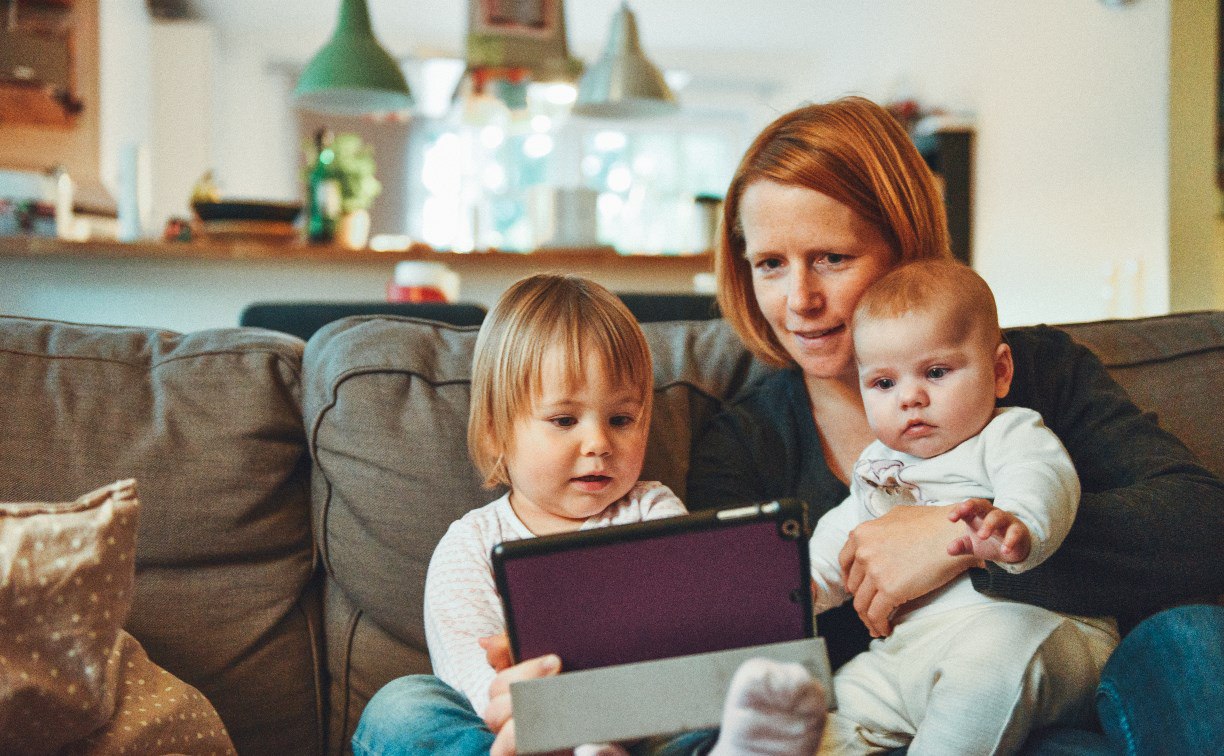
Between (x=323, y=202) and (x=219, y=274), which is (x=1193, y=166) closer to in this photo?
(x=323, y=202)

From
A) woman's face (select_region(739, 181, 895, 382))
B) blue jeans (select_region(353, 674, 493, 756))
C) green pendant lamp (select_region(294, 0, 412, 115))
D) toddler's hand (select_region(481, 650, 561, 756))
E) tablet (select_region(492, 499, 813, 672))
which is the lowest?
blue jeans (select_region(353, 674, 493, 756))

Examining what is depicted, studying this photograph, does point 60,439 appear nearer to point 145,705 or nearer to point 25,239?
point 145,705

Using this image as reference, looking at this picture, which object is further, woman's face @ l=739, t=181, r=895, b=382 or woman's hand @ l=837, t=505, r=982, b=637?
woman's face @ l=739, t=181, r=895, b=382

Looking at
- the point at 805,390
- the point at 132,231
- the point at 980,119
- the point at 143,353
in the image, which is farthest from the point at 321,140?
the point at 980,119

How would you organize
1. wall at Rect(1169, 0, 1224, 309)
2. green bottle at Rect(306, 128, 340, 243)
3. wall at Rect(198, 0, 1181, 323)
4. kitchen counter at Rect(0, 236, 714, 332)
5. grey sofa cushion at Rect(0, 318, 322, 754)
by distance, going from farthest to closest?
wall at Rect(198, 0, 1181, 323) → green bottle at Rect(306, 128, 340, 243) → wall at Rect(1169, 0, 1224, 309) → kitchen counter at Rect(0, 236, 714, 332) → grey sofa cushion at Rect(0, 318, 322, 754)

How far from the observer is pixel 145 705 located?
1.06 metres

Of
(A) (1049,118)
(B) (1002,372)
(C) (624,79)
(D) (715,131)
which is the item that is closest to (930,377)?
(B) (1002,372)

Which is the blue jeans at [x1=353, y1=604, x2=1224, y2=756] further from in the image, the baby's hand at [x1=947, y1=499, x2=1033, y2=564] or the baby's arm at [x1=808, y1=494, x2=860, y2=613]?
the baby's arm at [x1=808, y1=494, x2=860, y2=613]

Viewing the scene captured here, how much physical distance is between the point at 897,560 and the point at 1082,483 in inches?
10.9

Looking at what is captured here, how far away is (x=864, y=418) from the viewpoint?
1.35m

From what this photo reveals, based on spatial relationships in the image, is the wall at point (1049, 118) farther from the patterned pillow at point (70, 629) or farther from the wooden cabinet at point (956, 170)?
the patterned pillow at point (70, 629)

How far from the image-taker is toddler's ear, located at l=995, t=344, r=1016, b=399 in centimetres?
114

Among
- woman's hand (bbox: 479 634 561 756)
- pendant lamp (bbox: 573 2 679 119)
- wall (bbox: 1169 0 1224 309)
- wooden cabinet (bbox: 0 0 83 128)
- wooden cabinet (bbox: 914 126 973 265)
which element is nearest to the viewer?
woman's hand (bbox: 479 634 561 756)

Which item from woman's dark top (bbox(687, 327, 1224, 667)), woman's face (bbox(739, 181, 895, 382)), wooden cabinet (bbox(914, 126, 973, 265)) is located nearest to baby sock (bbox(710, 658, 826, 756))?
woman's dark top (bbox(687, 327, 1224, 667))
